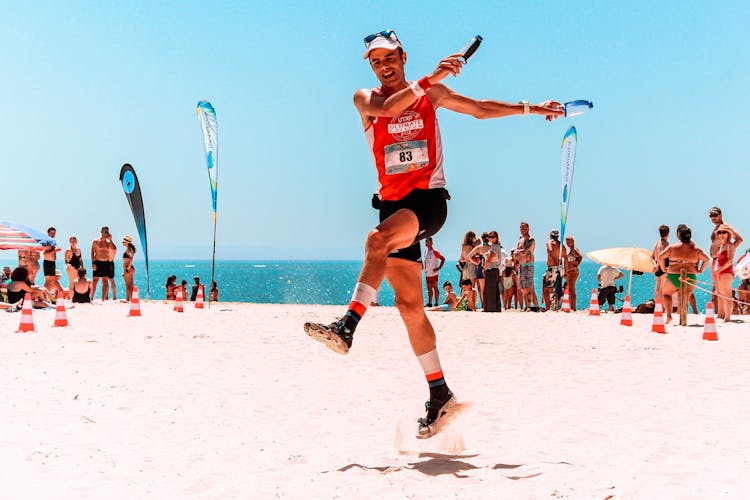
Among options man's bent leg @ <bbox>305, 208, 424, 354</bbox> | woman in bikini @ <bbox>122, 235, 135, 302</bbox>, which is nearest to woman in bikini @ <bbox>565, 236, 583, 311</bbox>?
woman in bikini @ <bbox>122, 235, 135, 302</bbox>

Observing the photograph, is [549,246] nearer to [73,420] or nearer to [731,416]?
[731,416]

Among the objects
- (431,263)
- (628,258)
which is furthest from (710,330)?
(431,263)

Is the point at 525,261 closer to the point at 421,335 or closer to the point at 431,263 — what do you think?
the point at 431,263

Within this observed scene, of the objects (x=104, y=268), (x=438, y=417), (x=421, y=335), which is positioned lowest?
(x=438, y=417)

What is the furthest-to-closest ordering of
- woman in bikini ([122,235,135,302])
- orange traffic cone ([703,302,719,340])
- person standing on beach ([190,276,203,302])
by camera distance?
person standing on beach ([190,276,203,302]) < woman in bikini ([122,235,135,302]) < orange traffic cone ([703,302,719,340])

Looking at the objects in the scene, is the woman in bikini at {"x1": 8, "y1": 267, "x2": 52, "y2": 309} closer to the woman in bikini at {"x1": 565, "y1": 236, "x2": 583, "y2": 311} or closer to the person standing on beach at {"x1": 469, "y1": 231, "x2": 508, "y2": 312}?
the person standing on beach at {"x1": 469, "y1": 231, "x2": 508, "y2": 312}

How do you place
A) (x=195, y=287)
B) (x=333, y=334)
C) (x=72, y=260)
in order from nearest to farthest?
(x=333, y=334)
(x=72, y=260)
(x=195, y=287)

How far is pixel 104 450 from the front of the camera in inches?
191

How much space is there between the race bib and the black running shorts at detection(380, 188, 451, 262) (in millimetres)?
153

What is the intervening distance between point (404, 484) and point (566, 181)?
1575 centimetres

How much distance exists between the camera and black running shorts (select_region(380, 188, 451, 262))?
4.37 m

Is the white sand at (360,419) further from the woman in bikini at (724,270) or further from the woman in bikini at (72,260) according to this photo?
the woman in bikini at (72,260)

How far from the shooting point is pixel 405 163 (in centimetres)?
438

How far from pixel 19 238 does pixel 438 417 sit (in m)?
14.5
